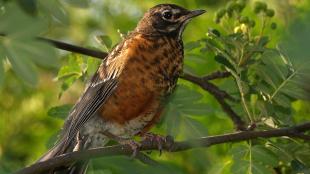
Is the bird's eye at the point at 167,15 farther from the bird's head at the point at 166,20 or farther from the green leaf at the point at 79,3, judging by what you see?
the green leaf at the point at 79,3

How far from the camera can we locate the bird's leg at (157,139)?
10.6ft

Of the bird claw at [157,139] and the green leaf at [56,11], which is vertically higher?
the green leaf at [56,11]

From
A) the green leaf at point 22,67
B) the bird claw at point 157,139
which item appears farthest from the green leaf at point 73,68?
the green leaf at point 22,67

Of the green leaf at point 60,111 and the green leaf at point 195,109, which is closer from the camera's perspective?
the green leaf at point 195,109

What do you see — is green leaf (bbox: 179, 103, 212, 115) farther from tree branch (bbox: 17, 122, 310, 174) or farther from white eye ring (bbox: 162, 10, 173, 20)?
white eye ring (bbox: 162, 10, 173, 20)

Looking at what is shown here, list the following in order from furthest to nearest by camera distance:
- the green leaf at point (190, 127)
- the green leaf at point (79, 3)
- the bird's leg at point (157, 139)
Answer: the bird's leg at point (157, 139), the green leaf at point (190, 127), the green leaf at point (79, 3)

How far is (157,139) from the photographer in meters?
3.56

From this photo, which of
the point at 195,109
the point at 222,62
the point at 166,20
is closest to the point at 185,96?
the point at 195,109

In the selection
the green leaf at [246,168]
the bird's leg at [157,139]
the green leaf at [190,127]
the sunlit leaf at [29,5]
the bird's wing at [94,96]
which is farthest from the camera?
the bird's wing at [94,96]

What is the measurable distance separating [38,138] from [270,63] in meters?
2.41

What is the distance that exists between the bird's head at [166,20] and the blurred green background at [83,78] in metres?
0.09

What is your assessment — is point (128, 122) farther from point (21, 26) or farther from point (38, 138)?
point (21, 26)

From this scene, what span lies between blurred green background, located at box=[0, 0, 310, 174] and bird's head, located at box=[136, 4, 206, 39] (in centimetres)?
9

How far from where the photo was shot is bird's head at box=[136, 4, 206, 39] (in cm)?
411
